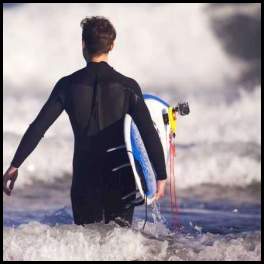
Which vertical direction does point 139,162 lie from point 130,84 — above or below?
below

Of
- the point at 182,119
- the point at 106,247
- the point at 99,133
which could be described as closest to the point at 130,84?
the point at 99,133

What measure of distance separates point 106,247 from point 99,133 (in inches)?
29.6

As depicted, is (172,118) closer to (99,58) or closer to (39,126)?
(99,58)

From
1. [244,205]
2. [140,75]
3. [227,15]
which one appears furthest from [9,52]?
[244,205]

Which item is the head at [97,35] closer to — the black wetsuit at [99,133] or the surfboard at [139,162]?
the black wetsuit at [99,133]

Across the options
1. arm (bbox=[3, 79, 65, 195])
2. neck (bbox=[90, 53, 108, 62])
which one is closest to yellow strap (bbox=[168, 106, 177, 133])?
neck (bbox=[90, 53, 108, 62])

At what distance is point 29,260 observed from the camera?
11.6ft

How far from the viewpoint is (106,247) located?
361 cm

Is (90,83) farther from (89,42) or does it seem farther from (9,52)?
(9,52)

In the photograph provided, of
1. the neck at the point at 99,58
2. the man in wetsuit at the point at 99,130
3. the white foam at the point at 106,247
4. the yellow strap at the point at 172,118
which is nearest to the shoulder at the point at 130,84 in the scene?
the man in wetsuit at the point at 99,130

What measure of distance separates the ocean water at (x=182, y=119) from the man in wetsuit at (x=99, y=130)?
924 millimetres

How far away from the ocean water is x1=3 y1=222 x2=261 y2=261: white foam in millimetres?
988

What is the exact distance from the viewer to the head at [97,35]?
3824 millimetres

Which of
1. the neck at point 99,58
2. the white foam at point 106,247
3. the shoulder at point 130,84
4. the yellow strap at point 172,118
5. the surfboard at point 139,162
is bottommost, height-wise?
the white foam at point 106,247
